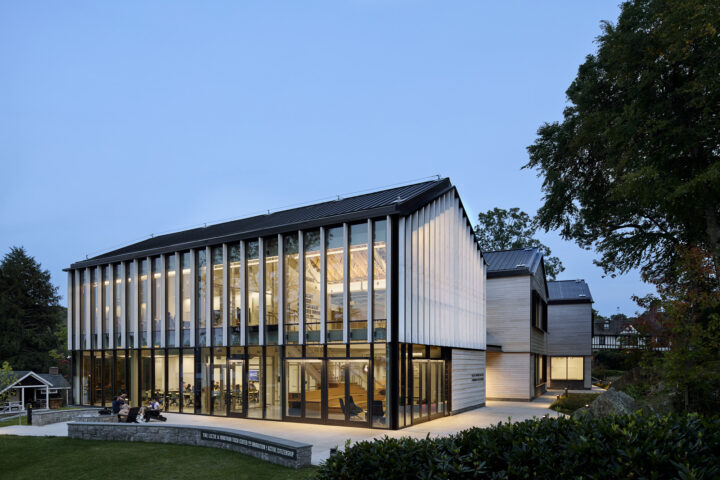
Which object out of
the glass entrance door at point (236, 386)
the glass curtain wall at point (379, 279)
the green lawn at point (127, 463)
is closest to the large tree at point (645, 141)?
the glass curtain wall at point (379, 279)

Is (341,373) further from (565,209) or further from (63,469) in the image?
(565,209)

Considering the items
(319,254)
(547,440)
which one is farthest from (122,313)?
(547,440)

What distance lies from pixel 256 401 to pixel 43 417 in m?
9.10

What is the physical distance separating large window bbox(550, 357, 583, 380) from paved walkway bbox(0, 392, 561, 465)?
20.0m

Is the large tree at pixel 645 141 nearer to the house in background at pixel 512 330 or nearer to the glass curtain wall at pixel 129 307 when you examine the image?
the house in background at pixel 512 330

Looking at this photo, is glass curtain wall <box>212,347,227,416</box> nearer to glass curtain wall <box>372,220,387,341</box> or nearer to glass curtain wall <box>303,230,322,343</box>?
glass curtain wall <box>303,230,322,343</box>

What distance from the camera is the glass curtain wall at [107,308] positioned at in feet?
96.6

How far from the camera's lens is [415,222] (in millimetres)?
20734

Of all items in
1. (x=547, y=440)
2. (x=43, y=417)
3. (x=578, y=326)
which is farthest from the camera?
(x=578, y=326)

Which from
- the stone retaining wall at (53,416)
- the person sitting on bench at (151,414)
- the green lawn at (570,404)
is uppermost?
the person sitting on bench at (151,414)

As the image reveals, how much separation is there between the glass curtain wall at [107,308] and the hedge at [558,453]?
25.8 m

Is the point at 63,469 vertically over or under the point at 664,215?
under

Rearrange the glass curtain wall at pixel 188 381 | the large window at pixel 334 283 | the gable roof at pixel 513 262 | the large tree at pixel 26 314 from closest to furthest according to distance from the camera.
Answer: the large window at pixel 334 283 → the glass curtain wall at pixel 188 381 → the gable roof at pixel 513 262 → the large tree at pixel 26 314

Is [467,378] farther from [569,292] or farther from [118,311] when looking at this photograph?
[569,292]
